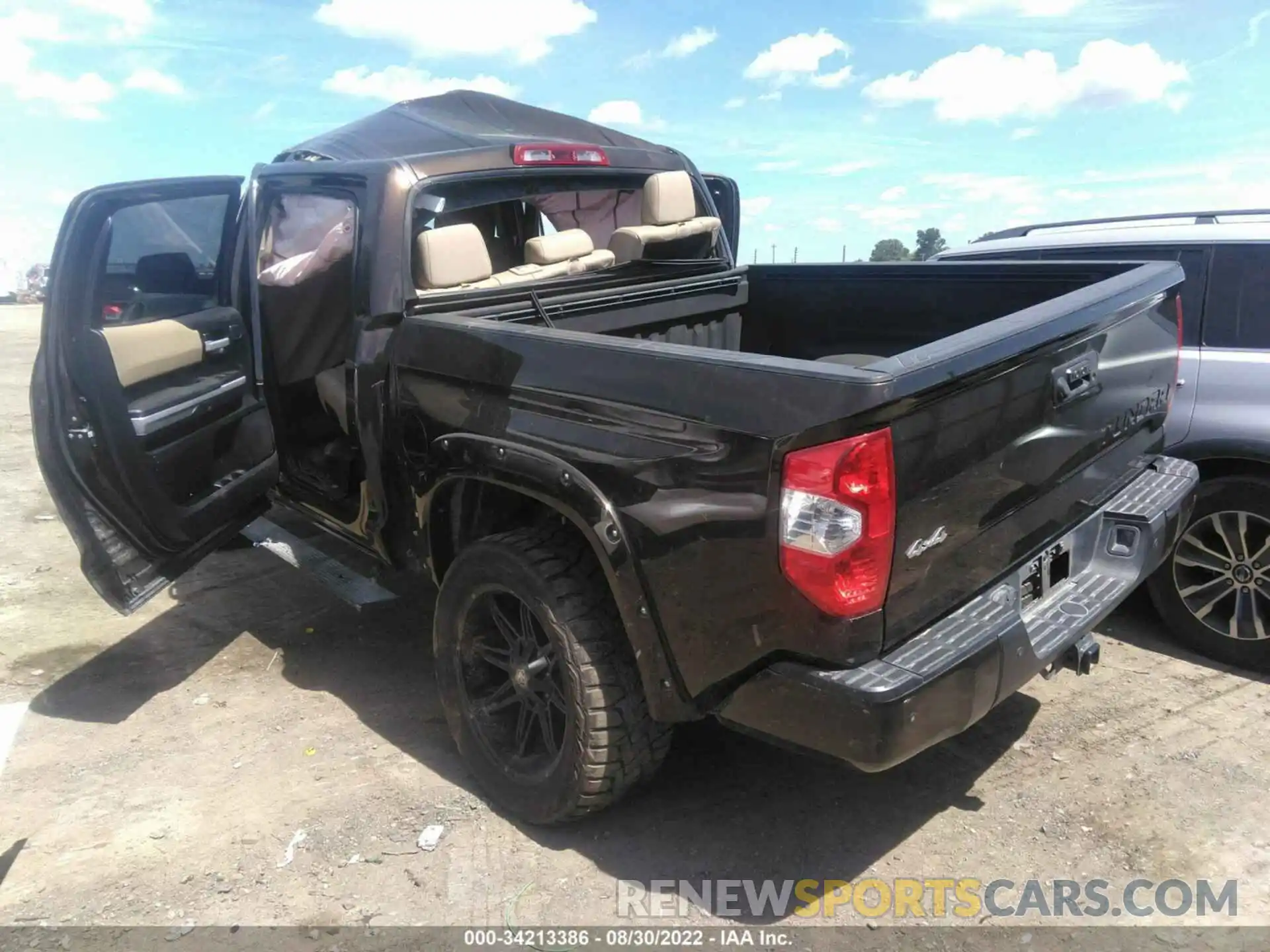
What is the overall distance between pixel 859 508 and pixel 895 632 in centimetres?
37

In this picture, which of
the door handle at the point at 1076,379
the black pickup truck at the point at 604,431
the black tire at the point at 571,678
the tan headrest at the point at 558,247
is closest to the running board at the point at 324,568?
the black pickup truck at the point at 604,431

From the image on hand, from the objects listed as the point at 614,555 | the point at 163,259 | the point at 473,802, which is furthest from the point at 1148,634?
the point at 163,259

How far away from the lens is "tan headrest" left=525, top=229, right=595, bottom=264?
3.85 meters

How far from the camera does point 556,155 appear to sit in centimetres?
395

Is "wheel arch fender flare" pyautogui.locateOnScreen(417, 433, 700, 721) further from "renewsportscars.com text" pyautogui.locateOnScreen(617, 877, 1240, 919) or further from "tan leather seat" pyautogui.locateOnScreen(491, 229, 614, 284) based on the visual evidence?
"tan leather seat" pyautogui.locateOnScreen(491, 229, 614, 284)

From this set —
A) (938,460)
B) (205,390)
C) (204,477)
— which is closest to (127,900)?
(204,477)

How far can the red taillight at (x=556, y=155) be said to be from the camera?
151 inches

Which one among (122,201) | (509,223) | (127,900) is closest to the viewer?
(127,900)

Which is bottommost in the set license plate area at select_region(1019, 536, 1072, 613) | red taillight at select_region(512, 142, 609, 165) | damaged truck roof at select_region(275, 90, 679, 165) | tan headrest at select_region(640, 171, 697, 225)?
license plate area at select_region(1019, 536, 1072, 613)

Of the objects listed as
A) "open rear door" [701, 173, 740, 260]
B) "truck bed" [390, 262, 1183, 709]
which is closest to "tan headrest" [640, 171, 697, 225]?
"truck bed" [390, 262, 1183, 709]

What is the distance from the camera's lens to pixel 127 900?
9.04ft

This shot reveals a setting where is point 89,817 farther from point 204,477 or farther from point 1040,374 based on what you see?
point 1040,374

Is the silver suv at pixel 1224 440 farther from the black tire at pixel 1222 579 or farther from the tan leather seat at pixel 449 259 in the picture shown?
the tan leather seat at pixel 449 259

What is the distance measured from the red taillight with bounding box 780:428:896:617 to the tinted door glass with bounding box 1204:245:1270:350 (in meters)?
2.55
